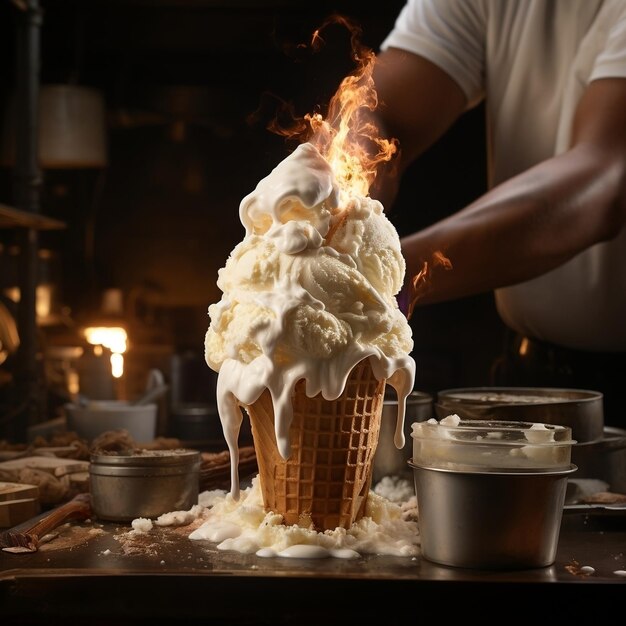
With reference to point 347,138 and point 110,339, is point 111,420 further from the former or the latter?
point 110,339

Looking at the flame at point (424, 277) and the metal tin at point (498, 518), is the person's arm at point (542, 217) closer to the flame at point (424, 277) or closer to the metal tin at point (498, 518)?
the flame at point (424, 277)

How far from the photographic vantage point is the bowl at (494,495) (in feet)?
4.62

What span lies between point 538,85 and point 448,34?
0.36 meters

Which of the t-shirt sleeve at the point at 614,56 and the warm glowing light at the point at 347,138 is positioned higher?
the t-shirt sleeve at the point at 614,56

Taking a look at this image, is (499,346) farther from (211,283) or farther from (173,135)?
(173,135)

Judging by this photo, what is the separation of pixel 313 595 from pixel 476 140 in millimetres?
5398

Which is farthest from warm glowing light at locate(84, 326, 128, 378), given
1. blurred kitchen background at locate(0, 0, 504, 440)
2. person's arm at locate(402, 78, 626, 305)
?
person's arm at locate(402, 78, 626, 305)

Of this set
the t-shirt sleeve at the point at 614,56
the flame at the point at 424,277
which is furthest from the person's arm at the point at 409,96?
the flame at the point at 424,277

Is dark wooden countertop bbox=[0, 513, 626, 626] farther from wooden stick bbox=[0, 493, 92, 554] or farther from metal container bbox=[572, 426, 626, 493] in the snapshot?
metal container bbox=[572, 426, 626, 493]

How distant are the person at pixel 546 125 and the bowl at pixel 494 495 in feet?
3.71

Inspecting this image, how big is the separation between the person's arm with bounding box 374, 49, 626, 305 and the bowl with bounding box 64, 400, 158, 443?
1014 mm

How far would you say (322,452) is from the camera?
163 cm

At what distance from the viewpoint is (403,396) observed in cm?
173

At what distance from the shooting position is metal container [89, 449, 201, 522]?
70.9 inches
